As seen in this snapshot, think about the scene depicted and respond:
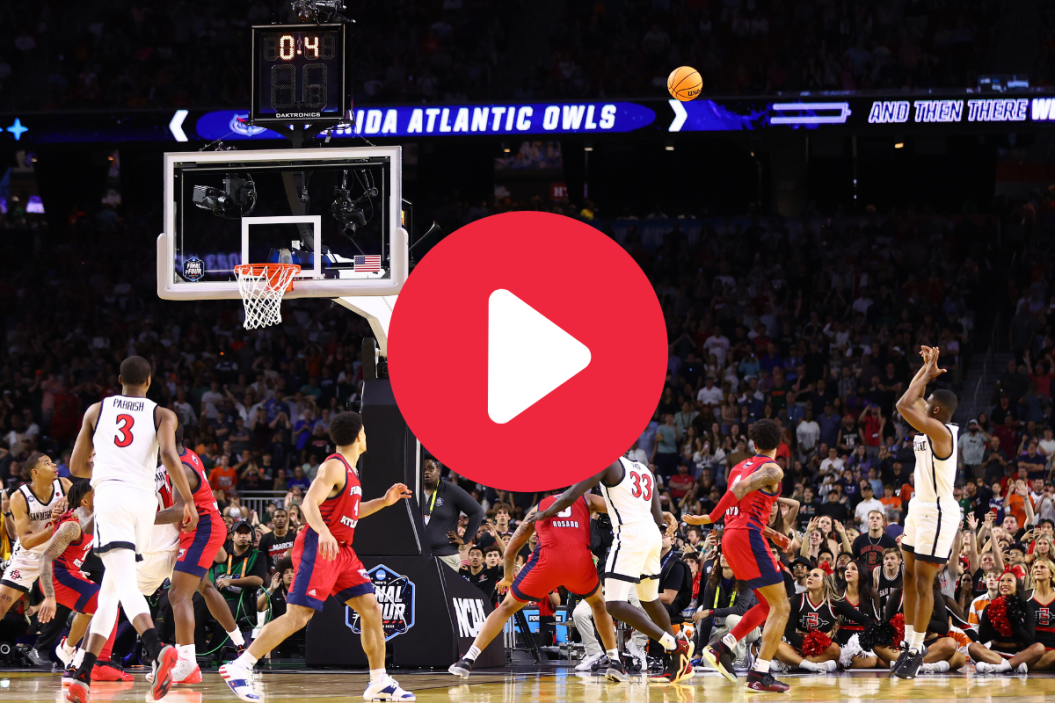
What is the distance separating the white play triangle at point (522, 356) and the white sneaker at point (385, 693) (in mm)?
2356

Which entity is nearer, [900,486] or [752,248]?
[900,486]

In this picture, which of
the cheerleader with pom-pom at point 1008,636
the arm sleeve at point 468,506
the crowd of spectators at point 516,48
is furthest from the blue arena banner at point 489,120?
the cheerleader with pom-pom at point 1008,636

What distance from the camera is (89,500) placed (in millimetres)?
12125

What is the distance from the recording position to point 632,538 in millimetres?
11094

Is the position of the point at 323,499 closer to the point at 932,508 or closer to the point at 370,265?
the point at 370,265

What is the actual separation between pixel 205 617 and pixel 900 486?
10.2 meters

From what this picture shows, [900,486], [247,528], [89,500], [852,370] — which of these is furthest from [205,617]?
[852,370]

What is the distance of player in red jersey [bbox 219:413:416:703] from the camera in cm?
918

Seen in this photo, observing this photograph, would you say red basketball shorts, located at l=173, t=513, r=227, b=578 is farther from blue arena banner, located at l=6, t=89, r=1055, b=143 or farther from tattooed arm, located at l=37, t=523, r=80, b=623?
blue arena banner, located at l=6, t=89, r=1055, b=143

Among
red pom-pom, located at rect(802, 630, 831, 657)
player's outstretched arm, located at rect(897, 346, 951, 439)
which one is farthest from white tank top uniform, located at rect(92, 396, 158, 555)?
red pom-pom, located at rect(802, 630, 831, 657)

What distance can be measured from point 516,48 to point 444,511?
50.7 ft

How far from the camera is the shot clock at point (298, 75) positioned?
37.6ft

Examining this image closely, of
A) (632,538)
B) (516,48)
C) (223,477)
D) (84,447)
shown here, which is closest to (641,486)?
(632,538)

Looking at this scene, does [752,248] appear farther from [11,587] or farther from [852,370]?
[11,587]
